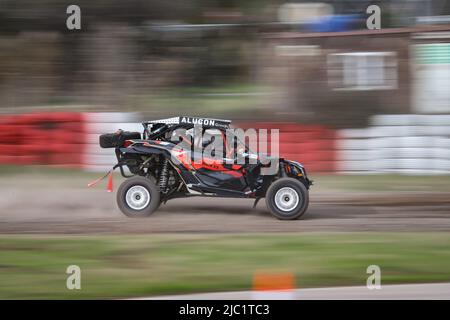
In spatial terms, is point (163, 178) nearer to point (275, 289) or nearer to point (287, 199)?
point (287, 199)

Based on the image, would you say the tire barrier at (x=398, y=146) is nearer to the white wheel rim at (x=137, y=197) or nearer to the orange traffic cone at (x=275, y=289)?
the white wheel rim at (x=137, y=197)

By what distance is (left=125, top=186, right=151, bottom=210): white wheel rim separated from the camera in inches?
402

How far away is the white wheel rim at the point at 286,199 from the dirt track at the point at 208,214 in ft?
0.71

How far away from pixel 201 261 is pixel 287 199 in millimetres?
2492

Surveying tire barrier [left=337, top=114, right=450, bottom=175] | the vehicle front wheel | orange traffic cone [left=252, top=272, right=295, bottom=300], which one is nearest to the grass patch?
the vehicle front wheel

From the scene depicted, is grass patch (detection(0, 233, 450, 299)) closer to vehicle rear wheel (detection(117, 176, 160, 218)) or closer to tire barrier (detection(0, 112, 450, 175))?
vehicle rear wheel (detection(117, 176, 160, 218))

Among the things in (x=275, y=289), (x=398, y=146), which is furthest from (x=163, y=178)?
(x=398, y=146)

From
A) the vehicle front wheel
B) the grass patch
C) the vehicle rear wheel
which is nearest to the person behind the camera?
the grass patch

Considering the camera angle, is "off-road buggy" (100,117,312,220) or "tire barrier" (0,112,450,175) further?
"tire barrier" (0,112,450,175)

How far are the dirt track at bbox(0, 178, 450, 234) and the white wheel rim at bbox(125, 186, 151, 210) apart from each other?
0.22 metres

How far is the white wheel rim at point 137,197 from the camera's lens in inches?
402

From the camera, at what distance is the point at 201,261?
7.97 metres

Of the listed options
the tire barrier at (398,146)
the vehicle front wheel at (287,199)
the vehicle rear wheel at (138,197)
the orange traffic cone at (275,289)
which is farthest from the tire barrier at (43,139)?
the orange traffic cone at (275,289)

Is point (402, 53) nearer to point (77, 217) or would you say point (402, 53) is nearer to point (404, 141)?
point (404, 141)
